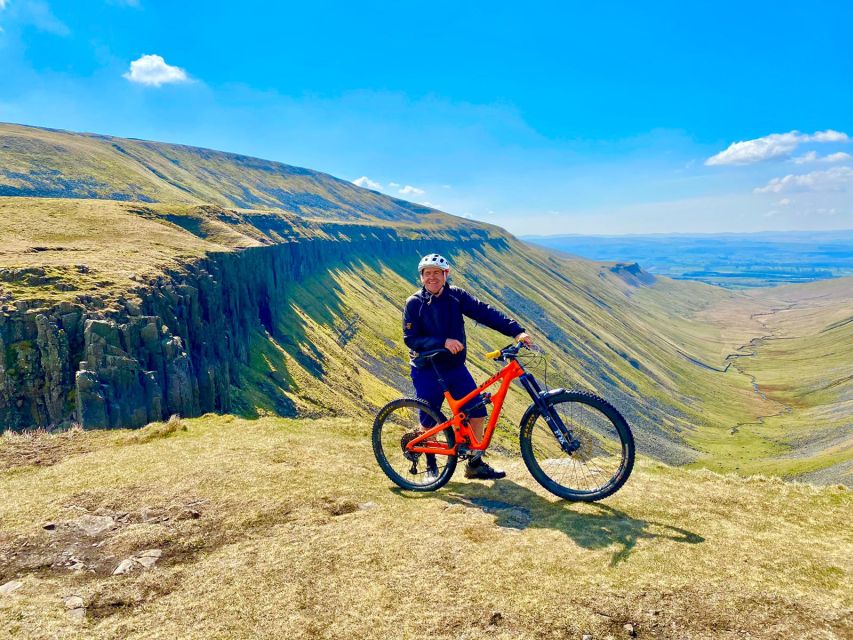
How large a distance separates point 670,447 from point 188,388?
162625 millimetres

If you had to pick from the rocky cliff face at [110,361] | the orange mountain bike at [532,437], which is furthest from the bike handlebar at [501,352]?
the rocky cliff face at [110,361]

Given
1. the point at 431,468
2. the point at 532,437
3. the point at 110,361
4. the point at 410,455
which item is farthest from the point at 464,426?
the point at 110,361

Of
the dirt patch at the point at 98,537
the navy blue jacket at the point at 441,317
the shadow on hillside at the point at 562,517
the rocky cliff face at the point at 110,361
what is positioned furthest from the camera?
the rocky cliff face at the point at 110,361

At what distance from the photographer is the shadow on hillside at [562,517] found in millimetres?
8782

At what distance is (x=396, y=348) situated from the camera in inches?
5349

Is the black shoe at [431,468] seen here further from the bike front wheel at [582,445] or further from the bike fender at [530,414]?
the bike fender at [530,414]

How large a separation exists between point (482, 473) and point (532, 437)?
6.67 ft

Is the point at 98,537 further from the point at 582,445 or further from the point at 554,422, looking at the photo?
the point at 582,445

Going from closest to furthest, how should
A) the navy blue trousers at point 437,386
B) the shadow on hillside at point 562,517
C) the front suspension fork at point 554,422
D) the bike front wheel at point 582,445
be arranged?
the shadow on hillside at point 562,517, the bike front wheel at point 582,445, the front suspension fork at point 554,422, the navy blue trousers at point 437,386

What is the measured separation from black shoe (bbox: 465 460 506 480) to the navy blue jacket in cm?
274

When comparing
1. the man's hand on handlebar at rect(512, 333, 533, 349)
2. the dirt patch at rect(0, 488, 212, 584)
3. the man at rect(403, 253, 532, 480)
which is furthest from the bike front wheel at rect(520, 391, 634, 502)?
the dirt patch at rect(0, 488, 212, 584)

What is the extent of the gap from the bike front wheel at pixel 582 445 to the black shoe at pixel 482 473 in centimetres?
143

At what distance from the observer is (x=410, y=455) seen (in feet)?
40.6

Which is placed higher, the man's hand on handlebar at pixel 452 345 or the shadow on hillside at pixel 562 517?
the man's hand on handlebar at pixel 452 345
